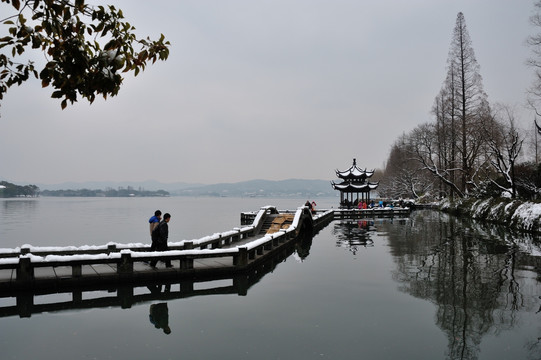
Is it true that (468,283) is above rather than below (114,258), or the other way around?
below

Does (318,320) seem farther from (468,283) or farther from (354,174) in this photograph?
(354,174)

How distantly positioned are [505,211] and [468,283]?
A: 22.3 metres

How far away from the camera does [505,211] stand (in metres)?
30.4

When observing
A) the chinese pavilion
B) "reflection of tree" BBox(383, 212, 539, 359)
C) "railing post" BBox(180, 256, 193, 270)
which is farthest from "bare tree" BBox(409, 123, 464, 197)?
"railing post" BBox(180, 256, 193, 270)

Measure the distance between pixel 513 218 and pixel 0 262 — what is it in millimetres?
30908

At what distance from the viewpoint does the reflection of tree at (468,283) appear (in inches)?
315

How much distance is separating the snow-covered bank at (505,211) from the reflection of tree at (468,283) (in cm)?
418

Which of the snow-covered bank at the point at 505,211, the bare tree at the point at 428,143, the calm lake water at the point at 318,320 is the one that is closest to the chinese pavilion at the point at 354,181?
the bare tree at the point at 428,143

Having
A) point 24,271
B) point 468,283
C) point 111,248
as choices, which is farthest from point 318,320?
point 111,248

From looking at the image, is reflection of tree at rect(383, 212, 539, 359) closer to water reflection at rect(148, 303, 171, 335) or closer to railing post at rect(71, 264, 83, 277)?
water reflection at rect(148, 303, 171, 335)

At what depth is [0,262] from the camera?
1008 centimetres

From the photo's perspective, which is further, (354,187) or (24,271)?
(354,187)

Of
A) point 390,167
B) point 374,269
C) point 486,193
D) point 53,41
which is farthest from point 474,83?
point 390,167

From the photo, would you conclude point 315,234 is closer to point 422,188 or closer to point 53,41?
point 53,41
